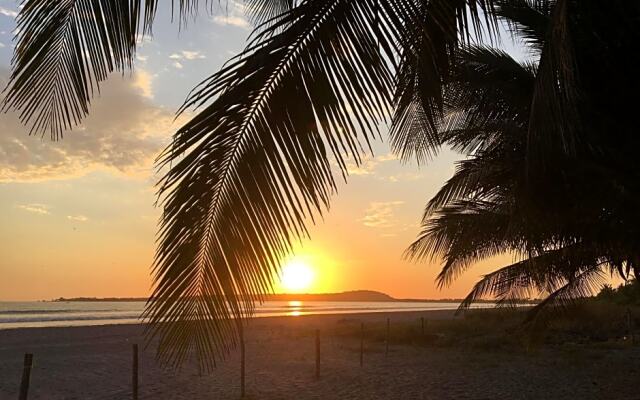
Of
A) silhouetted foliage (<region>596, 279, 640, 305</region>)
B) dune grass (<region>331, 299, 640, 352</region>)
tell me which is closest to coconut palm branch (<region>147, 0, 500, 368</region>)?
dune grass (<region>331, 299, 640, 352</region>)

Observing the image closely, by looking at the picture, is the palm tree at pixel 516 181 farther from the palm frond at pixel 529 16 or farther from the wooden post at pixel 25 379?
the wooden post at pixel 25 379

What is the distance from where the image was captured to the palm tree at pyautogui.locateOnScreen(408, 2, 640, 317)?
5883 mm

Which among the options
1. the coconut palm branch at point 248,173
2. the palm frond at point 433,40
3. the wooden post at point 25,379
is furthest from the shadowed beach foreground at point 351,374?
the coconut palm branch at point 248,173

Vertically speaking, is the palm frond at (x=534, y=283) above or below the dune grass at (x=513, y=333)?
above

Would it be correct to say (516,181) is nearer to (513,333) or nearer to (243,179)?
(243,179)

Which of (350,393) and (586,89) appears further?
(350,393)

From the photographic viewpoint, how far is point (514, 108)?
6.41 meters

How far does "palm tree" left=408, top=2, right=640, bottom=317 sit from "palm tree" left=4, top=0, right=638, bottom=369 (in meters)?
2.59

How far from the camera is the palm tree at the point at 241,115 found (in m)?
Result: 2.13

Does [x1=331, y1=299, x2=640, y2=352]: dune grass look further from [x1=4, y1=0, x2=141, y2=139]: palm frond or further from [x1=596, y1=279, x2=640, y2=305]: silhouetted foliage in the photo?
[x1=4, y1=0, x2=141, y2=139]: palm frond

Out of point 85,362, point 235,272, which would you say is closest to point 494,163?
point 235,272

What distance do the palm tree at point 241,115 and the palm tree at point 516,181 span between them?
2.59m

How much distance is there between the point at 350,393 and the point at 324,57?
1077cm

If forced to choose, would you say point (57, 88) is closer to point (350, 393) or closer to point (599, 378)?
point (350, 393)
